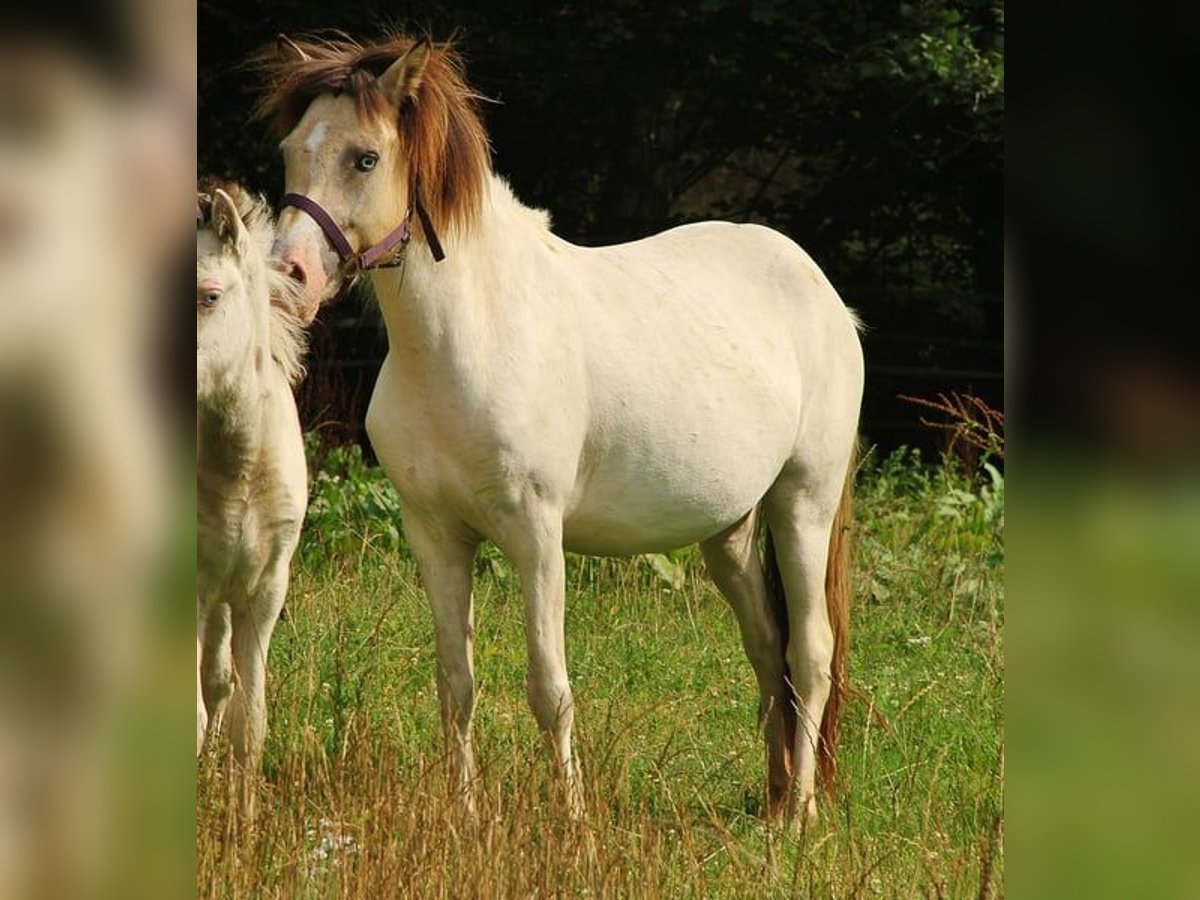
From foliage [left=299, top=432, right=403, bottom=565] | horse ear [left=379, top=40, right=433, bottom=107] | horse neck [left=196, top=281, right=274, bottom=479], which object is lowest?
foliage [left=299, top=432, right=403, bottom=565]

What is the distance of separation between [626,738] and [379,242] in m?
1.61

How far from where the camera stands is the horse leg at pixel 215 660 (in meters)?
3.67

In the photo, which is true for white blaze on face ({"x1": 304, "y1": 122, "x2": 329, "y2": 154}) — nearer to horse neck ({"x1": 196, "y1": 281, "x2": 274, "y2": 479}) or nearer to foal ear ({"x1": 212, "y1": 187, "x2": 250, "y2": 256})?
foal ear ({"x1": 212, "y1": 187, "x2": 250, "y2": 256})

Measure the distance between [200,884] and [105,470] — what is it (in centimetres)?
233

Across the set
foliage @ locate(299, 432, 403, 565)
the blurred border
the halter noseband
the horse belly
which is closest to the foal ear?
the halter noseband

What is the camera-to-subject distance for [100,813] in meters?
0.64

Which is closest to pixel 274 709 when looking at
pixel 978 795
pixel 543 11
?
pixel 978 795

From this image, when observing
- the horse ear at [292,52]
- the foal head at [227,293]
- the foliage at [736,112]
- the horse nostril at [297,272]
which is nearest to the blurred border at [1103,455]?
the horse nostril at [297,272]

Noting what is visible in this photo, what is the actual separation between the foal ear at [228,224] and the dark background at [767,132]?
229 inches

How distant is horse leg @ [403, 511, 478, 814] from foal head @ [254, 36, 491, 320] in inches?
26.3

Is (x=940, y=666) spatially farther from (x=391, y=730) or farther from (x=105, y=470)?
(x=105, y=470)

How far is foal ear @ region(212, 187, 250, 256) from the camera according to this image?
3428mm

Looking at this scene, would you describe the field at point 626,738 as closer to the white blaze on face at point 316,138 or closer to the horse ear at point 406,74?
the white blaze on face at point 316,138

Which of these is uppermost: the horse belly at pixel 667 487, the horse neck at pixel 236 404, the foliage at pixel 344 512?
the horse neck at pixel 236 404
